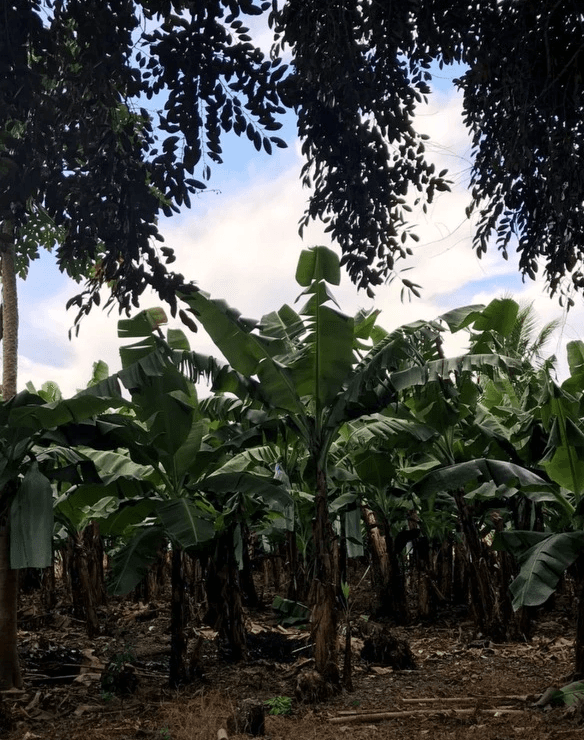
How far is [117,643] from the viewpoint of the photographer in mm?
10117

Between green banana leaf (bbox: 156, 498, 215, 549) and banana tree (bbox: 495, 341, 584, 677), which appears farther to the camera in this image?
green banana leaf (bbox: 156, 498, 215, 549)

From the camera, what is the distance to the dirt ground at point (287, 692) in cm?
587

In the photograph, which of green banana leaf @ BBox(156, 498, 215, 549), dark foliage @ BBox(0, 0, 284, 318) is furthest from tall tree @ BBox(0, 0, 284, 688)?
green banana leaf @ BBox(156, 498, 215, 549)

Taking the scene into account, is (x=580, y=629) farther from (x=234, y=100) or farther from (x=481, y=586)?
(x=234, y=100)

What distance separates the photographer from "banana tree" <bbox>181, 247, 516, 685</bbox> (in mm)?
6793

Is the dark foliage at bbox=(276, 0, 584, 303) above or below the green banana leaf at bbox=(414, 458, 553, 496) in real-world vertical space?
above

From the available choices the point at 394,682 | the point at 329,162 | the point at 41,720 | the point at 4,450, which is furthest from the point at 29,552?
the point at 329,162

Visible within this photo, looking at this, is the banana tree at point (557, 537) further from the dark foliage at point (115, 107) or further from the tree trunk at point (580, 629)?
the dark foliage at point (115, 107)

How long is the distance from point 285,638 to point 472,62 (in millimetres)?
7273

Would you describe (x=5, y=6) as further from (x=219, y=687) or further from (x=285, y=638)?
(x=285, y=638)

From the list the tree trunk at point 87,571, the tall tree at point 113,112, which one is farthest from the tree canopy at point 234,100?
the tree trunk at point 87,571

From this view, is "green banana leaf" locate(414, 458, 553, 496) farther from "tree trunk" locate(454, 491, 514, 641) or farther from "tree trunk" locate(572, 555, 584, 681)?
"tree trunk" locate(454, 491, 514, 641)

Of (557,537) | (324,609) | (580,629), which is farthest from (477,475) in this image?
(324,609)

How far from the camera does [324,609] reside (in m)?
6.79
